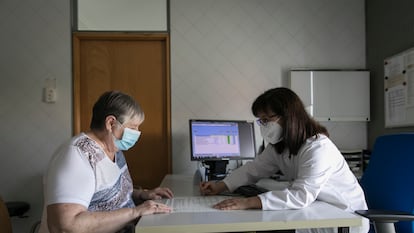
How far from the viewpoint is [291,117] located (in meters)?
1.45

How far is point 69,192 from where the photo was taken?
1.05 metres

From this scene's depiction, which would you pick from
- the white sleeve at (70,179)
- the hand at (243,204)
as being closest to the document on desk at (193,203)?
the hand at (243,204)

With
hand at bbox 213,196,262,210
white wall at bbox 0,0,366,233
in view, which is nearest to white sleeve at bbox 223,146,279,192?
hand at bbox 213,196,262,210

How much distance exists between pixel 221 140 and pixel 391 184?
1.14m

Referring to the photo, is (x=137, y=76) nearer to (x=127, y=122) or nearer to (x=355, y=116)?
(x=127, y=122)

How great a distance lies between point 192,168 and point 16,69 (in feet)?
5.41

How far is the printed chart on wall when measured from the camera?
2236 millimetres

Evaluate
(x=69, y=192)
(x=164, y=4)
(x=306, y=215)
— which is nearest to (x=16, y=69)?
(x=164, y=4)

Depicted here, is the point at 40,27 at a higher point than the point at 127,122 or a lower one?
higher

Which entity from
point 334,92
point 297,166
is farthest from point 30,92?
point 334,92

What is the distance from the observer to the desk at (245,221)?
3.29 ft

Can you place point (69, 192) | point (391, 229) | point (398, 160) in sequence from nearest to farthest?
point (69, 192) < point (391, 229) < point (398, 160)

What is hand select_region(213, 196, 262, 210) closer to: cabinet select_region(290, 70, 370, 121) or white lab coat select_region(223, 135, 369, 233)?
white lab coat select_region(223, 135, 369, 233)

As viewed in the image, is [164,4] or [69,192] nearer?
[69,192]
